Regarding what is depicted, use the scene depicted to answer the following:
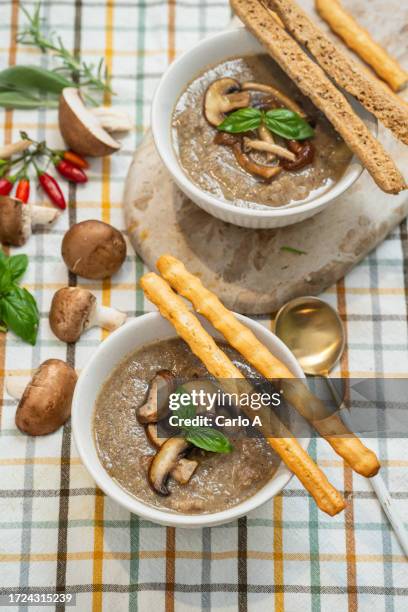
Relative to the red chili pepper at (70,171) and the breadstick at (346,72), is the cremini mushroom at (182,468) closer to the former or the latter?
the red chili pepper at (70,171)

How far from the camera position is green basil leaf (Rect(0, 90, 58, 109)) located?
3.66 metres

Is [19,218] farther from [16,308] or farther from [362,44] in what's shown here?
[362,44]

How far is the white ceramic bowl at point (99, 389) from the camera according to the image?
2809 millimetres

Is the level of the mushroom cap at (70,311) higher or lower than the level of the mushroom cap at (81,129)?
lower

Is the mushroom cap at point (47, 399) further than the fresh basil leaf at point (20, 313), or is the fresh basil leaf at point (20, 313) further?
the fresh basil leaf at point (20, 313)

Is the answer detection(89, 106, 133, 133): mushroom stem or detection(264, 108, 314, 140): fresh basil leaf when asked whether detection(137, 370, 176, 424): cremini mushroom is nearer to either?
detection(264, 108, 314, 140): fresh basil leaf

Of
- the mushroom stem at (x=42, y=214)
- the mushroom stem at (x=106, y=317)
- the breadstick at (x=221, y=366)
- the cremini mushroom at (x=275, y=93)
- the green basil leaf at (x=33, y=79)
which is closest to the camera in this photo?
the breadstick at (x=221, y=366)

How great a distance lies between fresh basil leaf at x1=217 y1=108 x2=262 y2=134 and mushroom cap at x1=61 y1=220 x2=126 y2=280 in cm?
61

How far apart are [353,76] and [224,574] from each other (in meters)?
1.90

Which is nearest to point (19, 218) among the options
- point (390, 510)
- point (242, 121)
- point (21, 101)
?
point (21, 101)

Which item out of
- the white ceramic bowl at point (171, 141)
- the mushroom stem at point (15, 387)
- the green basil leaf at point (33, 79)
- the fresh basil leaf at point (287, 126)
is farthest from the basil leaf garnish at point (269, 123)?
the mushroom stem at point (15, 387)

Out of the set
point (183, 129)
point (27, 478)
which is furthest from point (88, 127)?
point (27, 478)

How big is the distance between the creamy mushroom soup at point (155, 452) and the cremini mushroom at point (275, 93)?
96 cm

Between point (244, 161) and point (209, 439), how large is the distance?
3.36ft
